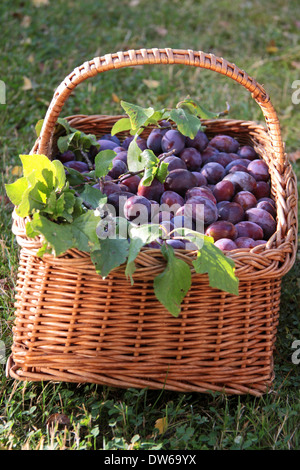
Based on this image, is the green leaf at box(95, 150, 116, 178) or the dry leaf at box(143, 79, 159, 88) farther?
the dry leaf at box(143, 79, 159, 88)

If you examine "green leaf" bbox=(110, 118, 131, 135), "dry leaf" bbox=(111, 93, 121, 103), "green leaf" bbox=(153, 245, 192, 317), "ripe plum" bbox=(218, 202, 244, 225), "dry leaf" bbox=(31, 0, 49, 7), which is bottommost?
"green leaf" bbox=(153, 245, 192, 317)

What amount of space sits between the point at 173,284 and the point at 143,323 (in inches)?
6.5

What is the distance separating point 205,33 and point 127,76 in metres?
0.85

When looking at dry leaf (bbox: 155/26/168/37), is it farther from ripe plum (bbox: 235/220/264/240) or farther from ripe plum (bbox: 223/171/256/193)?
ripe plum (bbox: 235/220/264/240)

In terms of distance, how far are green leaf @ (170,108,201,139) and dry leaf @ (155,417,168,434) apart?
84 centimetres

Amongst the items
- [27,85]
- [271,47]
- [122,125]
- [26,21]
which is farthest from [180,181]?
[271,47]

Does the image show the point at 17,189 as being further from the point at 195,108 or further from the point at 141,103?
the point at 141,103

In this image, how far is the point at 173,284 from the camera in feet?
3.76

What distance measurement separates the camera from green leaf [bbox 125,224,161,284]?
1115 mm

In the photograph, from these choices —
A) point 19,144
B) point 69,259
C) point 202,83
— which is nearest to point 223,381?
point 69,259

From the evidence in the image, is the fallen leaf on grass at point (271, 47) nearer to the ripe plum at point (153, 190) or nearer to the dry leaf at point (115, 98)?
the dry leaf at point (115, 98)

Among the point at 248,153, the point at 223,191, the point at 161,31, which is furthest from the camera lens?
the point at 161,31

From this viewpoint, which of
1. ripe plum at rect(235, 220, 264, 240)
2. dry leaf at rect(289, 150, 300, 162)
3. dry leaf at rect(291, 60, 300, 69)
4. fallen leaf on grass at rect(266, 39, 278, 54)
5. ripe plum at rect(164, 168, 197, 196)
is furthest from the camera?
fallen leaf on grass at rect(266, 39, 278, 54)

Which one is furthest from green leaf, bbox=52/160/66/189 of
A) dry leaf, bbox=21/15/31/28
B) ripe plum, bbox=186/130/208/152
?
dry leaf, bbox=21/15/31/28
